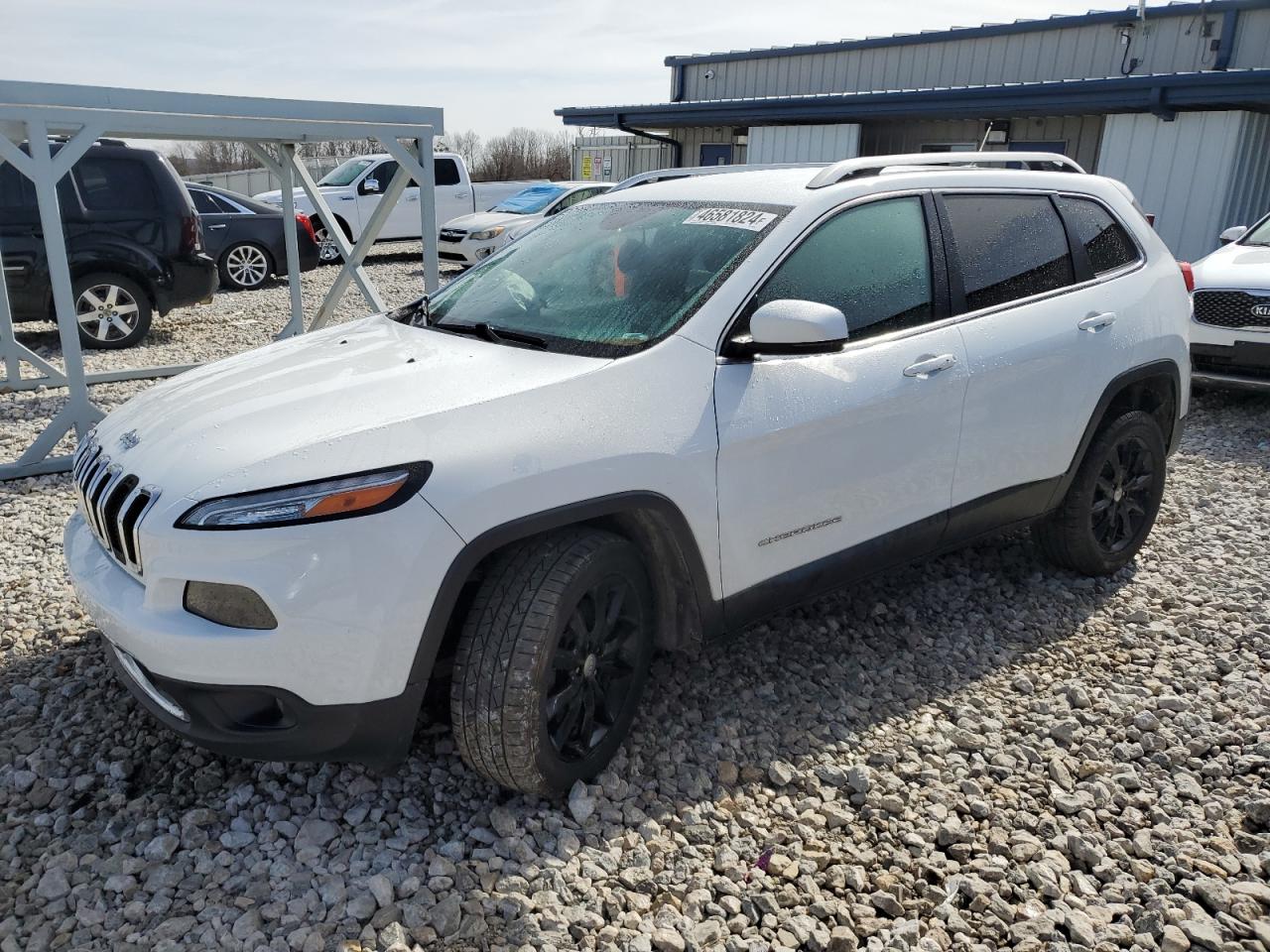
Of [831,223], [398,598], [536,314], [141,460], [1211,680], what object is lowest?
[1211,680]

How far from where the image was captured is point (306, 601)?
2260mm

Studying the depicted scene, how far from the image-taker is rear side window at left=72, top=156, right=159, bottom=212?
895 cm

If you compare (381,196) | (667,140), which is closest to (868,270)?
(381,196)

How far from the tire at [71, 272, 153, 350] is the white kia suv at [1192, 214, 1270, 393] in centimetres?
930

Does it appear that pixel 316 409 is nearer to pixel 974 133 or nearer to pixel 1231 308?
pixel 1231 308

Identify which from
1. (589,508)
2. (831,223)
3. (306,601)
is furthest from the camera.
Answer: (831,223)

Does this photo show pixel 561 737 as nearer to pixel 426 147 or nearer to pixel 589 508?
pixel 589 508

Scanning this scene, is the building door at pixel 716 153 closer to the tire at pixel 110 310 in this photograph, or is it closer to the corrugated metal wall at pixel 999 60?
the corrugated metal wall at pixel 999 60

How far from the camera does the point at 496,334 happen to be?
317 cm

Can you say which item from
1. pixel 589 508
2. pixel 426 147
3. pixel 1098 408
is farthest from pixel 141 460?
pixel 426 147

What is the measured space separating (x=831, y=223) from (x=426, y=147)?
Result: 477 cm

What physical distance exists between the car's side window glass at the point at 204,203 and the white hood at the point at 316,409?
10446 mm

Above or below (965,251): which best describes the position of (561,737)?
below

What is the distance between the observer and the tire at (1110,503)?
4.18 metres
